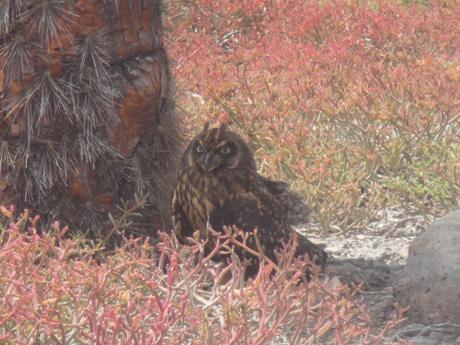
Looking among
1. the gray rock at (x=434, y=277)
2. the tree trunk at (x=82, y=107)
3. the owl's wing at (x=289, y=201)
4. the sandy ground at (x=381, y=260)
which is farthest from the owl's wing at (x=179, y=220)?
the gray rock at (x=434, y=277)

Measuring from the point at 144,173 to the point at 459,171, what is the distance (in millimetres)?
2473

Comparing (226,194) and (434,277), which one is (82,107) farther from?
(434,277)

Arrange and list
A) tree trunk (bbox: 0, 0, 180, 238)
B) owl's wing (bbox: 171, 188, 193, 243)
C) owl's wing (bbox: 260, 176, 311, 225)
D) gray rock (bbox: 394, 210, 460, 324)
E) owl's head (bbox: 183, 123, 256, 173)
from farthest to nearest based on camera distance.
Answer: owl's wing (bbox: 260, 176, 311, 225), owl's wing (bbox: 171, 188, 193, 243), owl's head (bbox: 183, 123, 256, 173), tree trunk (bbox: 0, 0, 180, 238), gray rock (bbox: 394, 210, 460, 324)

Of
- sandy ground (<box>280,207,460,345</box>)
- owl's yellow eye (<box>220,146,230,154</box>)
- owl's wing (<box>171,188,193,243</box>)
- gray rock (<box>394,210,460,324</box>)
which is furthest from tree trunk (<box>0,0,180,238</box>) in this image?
gray rock (<box>394,210,460,324</box>)

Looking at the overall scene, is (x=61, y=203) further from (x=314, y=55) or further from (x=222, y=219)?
(x=314, y=55)

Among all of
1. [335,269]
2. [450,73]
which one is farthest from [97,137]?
[450,73]

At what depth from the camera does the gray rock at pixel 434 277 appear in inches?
195

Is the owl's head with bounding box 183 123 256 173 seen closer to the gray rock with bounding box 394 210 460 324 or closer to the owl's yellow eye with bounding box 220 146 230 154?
the owl's yellow eye with bounding box 220 146 230 154

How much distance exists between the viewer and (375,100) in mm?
8672

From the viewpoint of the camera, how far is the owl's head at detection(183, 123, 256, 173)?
5.67m

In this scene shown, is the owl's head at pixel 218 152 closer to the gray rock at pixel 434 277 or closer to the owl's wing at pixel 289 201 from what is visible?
the owl's wing at pixel 289 201

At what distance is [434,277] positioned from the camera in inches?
198

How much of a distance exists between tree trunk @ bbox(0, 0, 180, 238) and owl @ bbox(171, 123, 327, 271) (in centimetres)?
33

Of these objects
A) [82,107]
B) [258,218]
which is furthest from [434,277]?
[82,107]
